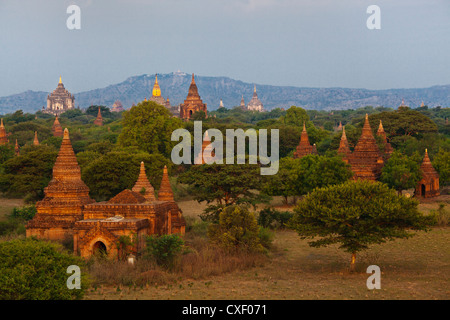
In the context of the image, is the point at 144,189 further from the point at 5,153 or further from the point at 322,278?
the point at 5,153

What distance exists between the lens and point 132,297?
779 inches

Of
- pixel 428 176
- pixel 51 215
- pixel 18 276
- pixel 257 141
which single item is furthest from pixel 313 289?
pixel 257 141

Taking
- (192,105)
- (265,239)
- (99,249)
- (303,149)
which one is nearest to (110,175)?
(265,239)

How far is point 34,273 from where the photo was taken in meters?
17.4

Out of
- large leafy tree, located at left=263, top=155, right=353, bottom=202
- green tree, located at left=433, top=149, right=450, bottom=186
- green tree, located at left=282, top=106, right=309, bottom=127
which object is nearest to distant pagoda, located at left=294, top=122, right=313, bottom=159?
green tree, located at left=433, top=149, right=450, bottom=186

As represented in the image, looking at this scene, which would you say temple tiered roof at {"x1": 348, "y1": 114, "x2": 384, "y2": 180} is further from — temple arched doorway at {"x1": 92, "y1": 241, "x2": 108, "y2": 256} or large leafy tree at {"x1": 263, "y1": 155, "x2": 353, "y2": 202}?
temple arched doorway at {"x1": 92, "y1": 241, "x2": 108, "y2": 256}

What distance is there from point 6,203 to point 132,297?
86.1 ft

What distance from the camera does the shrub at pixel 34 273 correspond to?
1691cm

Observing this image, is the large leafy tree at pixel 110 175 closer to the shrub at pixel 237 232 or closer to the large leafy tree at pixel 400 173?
the shrub at pixel 237 232

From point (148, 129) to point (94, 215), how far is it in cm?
3153

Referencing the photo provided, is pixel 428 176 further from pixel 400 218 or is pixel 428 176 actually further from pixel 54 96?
pixel 54 96

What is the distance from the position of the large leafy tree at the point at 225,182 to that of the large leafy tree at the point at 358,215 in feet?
27.8

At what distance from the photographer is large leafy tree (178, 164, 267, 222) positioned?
1300 inches
